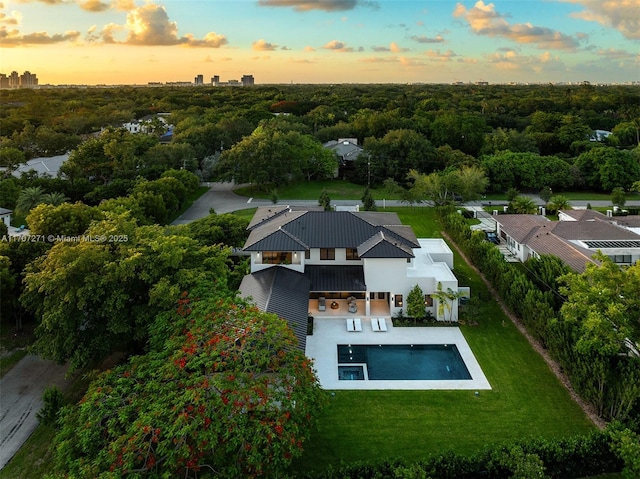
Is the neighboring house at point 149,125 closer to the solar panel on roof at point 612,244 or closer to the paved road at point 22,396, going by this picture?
the paved road at point 22,396

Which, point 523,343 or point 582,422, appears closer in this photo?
point 582,422

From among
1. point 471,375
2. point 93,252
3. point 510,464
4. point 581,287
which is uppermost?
point 93,252

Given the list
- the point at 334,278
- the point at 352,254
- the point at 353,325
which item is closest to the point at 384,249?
the point at 352,254

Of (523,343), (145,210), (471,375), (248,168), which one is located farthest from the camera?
(248,168)

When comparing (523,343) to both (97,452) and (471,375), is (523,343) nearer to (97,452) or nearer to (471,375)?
(471,375)

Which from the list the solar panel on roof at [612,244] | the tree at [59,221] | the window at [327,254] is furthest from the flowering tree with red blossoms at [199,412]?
the solar panel on roof at [612,244]

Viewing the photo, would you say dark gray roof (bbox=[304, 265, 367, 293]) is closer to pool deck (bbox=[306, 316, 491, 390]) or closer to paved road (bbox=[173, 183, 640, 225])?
pool deck (bbox=[306, 316, 491, 390])

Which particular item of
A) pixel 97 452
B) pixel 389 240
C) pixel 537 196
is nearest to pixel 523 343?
pixel 389 240
